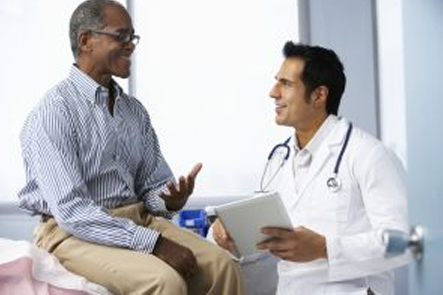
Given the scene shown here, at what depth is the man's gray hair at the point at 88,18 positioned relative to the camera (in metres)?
1.85

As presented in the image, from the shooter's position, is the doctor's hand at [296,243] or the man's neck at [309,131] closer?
the doctor's hand at [296,243]

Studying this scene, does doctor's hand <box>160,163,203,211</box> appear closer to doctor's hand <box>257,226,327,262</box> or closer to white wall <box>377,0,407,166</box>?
doctor's hand <box>257,226,327,262</box>

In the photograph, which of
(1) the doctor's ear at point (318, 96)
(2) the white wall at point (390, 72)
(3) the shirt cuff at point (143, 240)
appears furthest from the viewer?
(2) the white wall at point (390, 72)

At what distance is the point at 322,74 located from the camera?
6.27ft

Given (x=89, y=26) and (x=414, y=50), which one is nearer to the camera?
(x=414, y=50)

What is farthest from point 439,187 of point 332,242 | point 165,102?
point 165,102

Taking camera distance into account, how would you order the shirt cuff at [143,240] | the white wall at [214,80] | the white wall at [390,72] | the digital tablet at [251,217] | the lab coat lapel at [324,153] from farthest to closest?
1. the white wall at [214,80]
2. the white wall at [390,72]
3. the lab coat lapel at [324,153]
4. the shirt cuff at [143,240]
5. the digital tablet at [251,217]

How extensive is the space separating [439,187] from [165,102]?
2301 millimetres

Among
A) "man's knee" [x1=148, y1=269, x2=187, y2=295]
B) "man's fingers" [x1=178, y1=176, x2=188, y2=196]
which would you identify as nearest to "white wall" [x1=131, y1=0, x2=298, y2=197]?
"man's fingers" [x1=178, y1=176, x2=188, y2=196]

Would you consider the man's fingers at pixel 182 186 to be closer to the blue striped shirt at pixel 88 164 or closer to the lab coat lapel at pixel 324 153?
the blue striped shirt at pixel 88 164

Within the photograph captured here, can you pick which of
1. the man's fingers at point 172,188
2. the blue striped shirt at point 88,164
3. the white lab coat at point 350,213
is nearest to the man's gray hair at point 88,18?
the blue striped shirt at point 88,164

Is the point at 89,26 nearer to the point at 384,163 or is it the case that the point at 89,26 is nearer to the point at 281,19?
the point at 384,163

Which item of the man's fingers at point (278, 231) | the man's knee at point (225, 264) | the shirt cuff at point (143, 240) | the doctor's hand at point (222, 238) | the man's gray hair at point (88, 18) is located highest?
the man's gray hair at point (88, 18)

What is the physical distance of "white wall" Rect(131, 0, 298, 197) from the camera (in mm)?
2883
